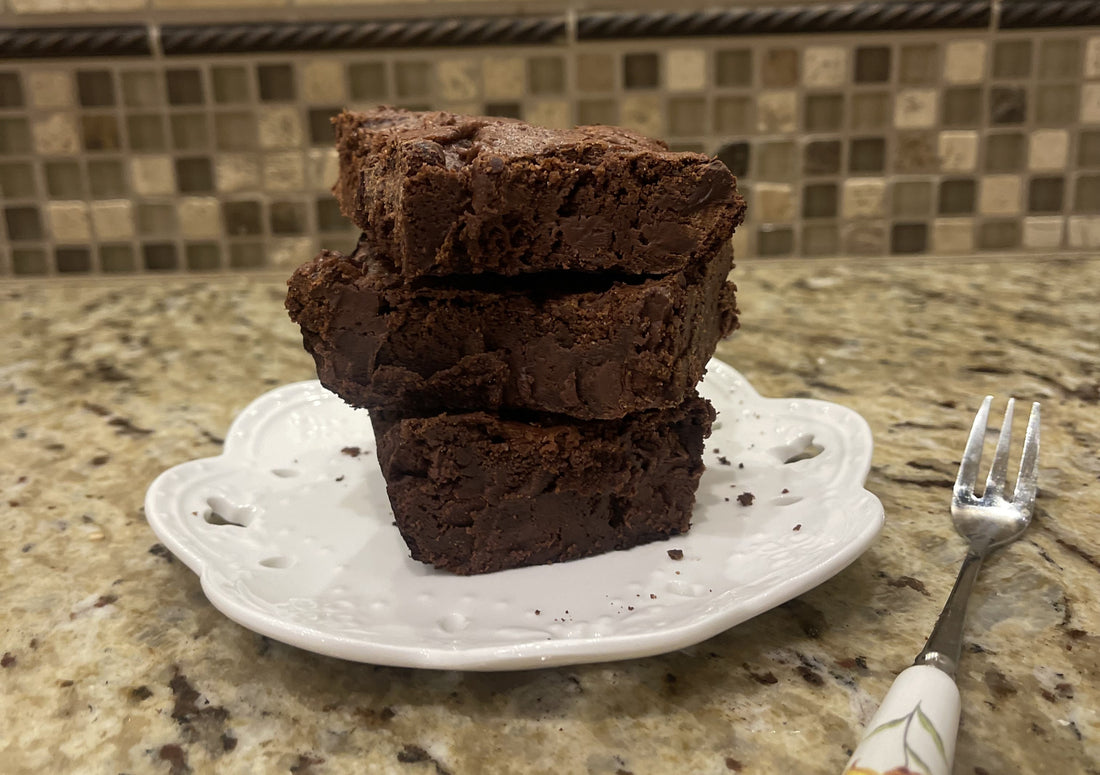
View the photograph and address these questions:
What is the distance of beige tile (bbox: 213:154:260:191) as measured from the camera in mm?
2043

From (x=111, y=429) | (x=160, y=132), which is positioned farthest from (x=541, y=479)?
(x=160, y=132)

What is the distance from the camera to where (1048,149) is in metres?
2.05

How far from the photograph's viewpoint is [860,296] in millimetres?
1958

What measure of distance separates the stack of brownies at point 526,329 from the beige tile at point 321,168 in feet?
3.73

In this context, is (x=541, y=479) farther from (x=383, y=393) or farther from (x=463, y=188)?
(x=463, y=188)

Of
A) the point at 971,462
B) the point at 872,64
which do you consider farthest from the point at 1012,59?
the point at 971,462

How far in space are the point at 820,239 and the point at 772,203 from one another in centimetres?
15

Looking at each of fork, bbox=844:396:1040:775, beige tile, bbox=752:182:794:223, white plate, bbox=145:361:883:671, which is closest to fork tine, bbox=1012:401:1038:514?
fork, bbox=844:396:1040:775

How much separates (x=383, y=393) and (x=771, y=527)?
1.41 feet

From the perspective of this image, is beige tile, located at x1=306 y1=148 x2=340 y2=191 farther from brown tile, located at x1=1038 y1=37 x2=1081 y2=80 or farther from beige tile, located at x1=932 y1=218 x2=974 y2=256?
brown tile, located at x1=1038 y1=37 x2=1081 y2=80

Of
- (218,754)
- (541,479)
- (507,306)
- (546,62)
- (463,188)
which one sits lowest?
(218,754)

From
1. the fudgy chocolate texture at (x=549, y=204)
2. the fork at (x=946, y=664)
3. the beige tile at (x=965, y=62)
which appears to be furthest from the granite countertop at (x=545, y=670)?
the beige tile at (x=965, y=62)

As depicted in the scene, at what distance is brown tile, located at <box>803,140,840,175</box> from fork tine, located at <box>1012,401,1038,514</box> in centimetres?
111

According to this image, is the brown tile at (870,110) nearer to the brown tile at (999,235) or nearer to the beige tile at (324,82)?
the brown tile at (999,235)
